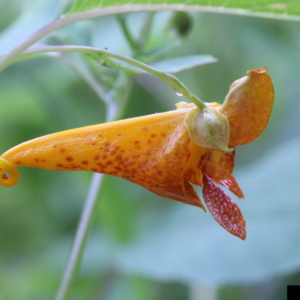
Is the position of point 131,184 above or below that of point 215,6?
above

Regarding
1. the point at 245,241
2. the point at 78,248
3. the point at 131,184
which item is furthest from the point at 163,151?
the point at 131,184

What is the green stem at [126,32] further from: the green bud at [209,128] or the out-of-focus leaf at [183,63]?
the green bud at [209,128]

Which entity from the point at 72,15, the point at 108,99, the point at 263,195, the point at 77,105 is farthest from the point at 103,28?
the point at 72,15

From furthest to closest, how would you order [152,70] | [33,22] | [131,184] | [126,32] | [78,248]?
1. [131,184]
2. [33,22]
3. [126,32]
4. [78,248]
5. [152,70]

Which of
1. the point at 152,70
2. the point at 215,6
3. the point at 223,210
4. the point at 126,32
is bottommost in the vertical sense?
the point at 223,210

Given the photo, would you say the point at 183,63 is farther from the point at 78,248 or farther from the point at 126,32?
the point at 78,248

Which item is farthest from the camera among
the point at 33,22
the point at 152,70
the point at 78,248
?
the point at 33,22
